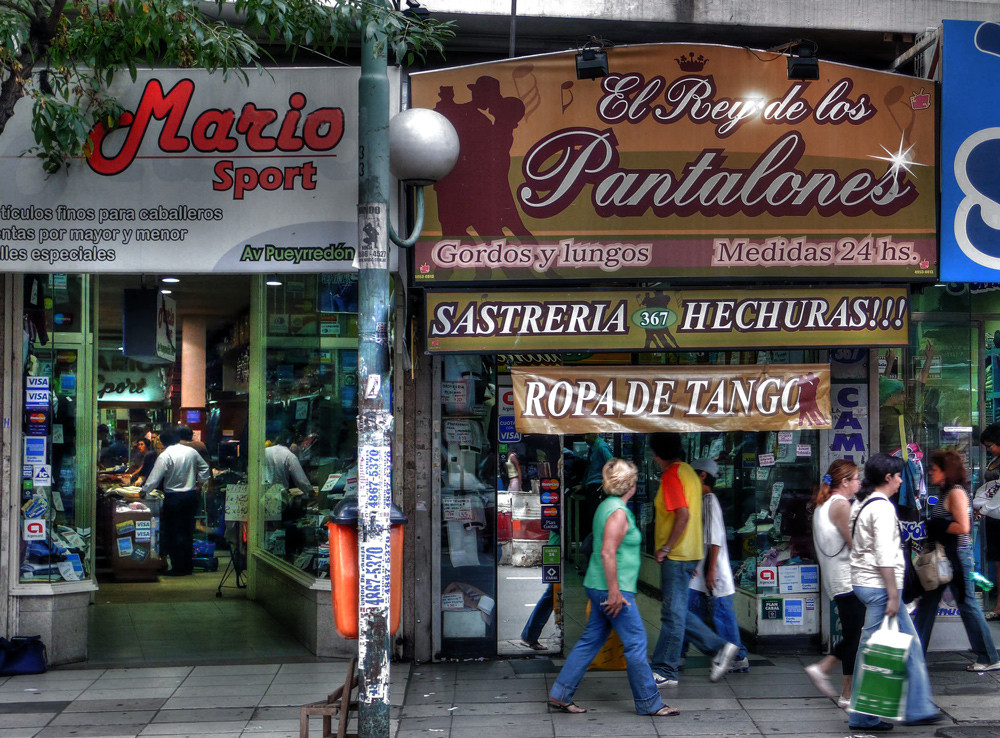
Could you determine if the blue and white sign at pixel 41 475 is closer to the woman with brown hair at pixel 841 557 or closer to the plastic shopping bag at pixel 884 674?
the woman with brown hair at pixel 841 557

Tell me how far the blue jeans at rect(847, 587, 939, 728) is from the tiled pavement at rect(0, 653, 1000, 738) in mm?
133

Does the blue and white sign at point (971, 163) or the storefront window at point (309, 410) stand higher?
the blue and white sign at point (971, 163)

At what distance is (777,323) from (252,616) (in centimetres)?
582

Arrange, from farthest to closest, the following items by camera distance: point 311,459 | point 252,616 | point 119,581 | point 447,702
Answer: point 119,581
point 252,616
point 311,459
point 447,702

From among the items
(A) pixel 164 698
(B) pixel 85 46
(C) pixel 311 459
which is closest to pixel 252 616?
(C) pixel 311 459

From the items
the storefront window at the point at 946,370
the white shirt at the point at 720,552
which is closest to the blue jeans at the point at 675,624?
the white shirt at the point at 720,552

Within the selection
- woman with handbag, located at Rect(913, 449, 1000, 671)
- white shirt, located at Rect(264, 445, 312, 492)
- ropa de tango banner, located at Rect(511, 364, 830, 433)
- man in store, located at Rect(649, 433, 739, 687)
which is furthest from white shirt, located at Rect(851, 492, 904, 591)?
white shirt, located at Rect(264, 445, 312, 492)

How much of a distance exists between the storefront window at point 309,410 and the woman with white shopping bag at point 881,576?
4189mm

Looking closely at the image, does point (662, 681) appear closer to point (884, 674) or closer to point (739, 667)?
point (739, 667)

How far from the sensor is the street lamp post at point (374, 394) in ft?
19.3

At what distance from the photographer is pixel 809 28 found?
8.49 m

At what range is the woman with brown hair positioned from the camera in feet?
22.3

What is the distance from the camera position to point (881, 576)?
6477 mm

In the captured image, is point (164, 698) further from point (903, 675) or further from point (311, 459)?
point (903, 675)
